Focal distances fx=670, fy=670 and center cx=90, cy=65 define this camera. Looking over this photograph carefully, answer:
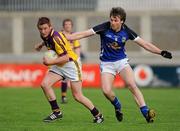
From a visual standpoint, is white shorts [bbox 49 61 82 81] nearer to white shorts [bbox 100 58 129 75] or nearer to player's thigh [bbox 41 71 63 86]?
player's thigh [bbox 41 71 63 86]

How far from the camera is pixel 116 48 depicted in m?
13.4

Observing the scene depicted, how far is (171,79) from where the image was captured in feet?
104

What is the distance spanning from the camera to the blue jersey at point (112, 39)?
13.4m

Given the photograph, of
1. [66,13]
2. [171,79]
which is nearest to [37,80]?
[171,79]

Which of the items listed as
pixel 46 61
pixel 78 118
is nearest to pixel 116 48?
pixel 46 61

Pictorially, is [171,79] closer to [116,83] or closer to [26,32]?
[116,83]

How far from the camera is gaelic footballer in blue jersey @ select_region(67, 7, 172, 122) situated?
13227 mm

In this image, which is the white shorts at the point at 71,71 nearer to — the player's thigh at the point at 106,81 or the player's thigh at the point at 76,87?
the player's thigh at the point at 76,87

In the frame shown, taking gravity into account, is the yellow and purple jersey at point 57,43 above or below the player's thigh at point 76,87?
above

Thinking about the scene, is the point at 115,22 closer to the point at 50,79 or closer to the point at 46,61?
the point at 46,61

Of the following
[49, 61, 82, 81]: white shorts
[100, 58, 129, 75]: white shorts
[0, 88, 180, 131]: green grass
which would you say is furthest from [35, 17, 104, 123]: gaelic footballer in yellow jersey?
[100, 58, 129, 75]: white shorts

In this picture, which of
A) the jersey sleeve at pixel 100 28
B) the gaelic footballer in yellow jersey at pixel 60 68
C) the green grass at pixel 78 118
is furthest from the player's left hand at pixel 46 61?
the green grass at pixel 78 118

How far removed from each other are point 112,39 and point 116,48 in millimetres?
203

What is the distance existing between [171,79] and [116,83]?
2.66 metres
